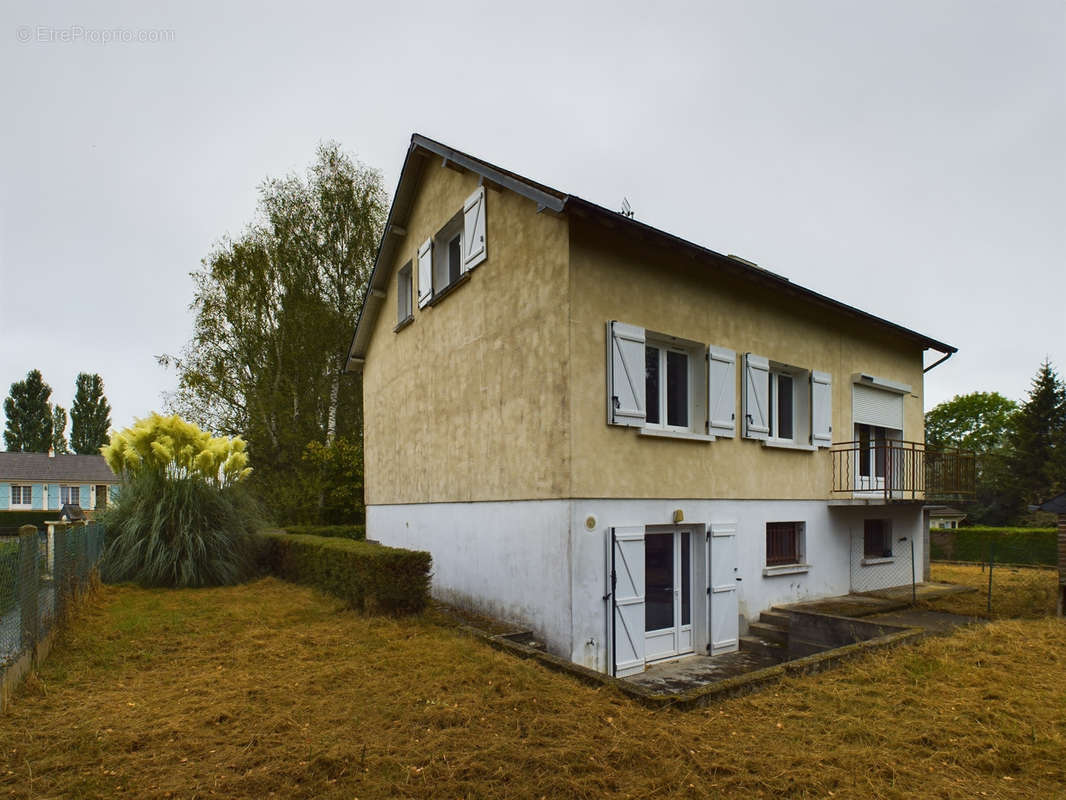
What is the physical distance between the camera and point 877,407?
43.3 ft

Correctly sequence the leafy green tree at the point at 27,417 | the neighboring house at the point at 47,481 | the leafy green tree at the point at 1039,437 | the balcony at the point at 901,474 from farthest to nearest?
1. the leafy green tree at the point at 27,417
2. the neighboring house at the point at 47,481
3. the leafy green tree at the point at 1039,437
4. the balcony at the point at 901,474

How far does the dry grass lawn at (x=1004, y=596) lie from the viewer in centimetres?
1072

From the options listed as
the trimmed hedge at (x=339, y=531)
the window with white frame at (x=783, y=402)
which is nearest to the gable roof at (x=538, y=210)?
the window with white frame at (x=783, y=402)

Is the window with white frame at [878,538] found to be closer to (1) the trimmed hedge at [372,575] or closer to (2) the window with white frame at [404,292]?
(1) the trimmed hedge at [372,575]

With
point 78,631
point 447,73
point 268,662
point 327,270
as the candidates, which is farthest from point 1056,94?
point 327,270

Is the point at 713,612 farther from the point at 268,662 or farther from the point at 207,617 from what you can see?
the point at 207,617

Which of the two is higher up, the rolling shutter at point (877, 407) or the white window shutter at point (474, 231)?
the white window shutter at point (474, 231)

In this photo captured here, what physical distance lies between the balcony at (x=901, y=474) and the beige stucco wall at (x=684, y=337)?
416 millimetres

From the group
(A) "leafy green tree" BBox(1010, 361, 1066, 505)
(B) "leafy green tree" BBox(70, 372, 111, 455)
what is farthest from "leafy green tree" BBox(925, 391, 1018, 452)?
(B) "leafy green tree" BBox(70, 372, 111, 455)

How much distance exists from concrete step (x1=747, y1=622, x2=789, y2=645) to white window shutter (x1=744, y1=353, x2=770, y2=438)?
2956 mm

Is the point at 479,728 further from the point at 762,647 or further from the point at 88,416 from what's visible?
the point at 88,416

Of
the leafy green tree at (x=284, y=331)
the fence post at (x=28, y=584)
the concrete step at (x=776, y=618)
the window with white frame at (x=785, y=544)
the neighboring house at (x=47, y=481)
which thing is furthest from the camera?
the neighboring house at (x=47, y=481)

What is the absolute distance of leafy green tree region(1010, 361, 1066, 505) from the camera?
3416cm

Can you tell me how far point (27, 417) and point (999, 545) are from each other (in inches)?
2470
